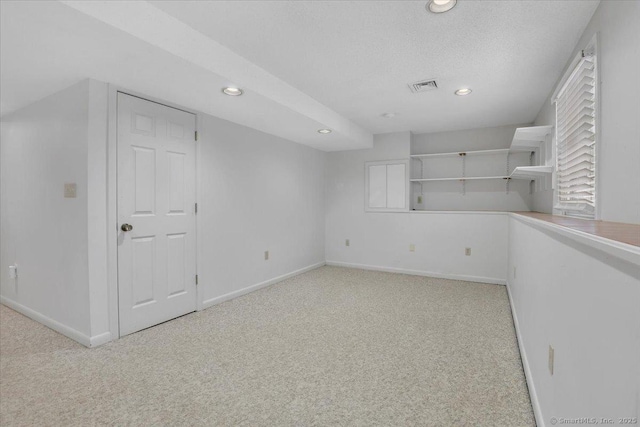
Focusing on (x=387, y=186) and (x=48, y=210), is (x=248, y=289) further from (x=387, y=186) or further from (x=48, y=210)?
Answer: (x=387, y=186)

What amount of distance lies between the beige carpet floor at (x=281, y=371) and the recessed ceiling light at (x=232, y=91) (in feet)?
6.71

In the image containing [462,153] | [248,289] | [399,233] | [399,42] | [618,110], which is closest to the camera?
[618,110]

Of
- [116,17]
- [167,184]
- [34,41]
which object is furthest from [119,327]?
[116,17]

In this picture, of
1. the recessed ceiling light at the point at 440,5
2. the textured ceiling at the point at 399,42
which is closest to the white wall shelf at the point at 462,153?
the textured ceiling at the point at 399,42

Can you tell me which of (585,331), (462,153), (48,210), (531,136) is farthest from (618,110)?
(48,210)

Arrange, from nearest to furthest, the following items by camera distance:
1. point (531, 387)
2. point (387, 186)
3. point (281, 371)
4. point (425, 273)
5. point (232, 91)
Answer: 1. point (531, 387)
2. point (281, 371)
3. point (232, 91)
4. point (425, 273)
5. point (387, 186)

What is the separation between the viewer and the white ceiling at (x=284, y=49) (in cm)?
181

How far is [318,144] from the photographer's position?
16.3 ft

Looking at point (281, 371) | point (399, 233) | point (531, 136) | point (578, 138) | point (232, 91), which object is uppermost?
point (232, 91)

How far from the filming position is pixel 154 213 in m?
2.85

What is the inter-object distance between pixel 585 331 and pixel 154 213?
3002 millimetres

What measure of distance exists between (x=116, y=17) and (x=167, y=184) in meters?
1.53

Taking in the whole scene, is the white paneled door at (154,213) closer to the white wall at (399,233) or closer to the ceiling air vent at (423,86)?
the ceiling air vent at (423,86)

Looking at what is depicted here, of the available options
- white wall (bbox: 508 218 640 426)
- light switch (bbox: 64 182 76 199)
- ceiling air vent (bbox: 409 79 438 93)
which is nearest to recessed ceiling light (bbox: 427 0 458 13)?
ceiling air vent (bbox: 409 79 438 93)
